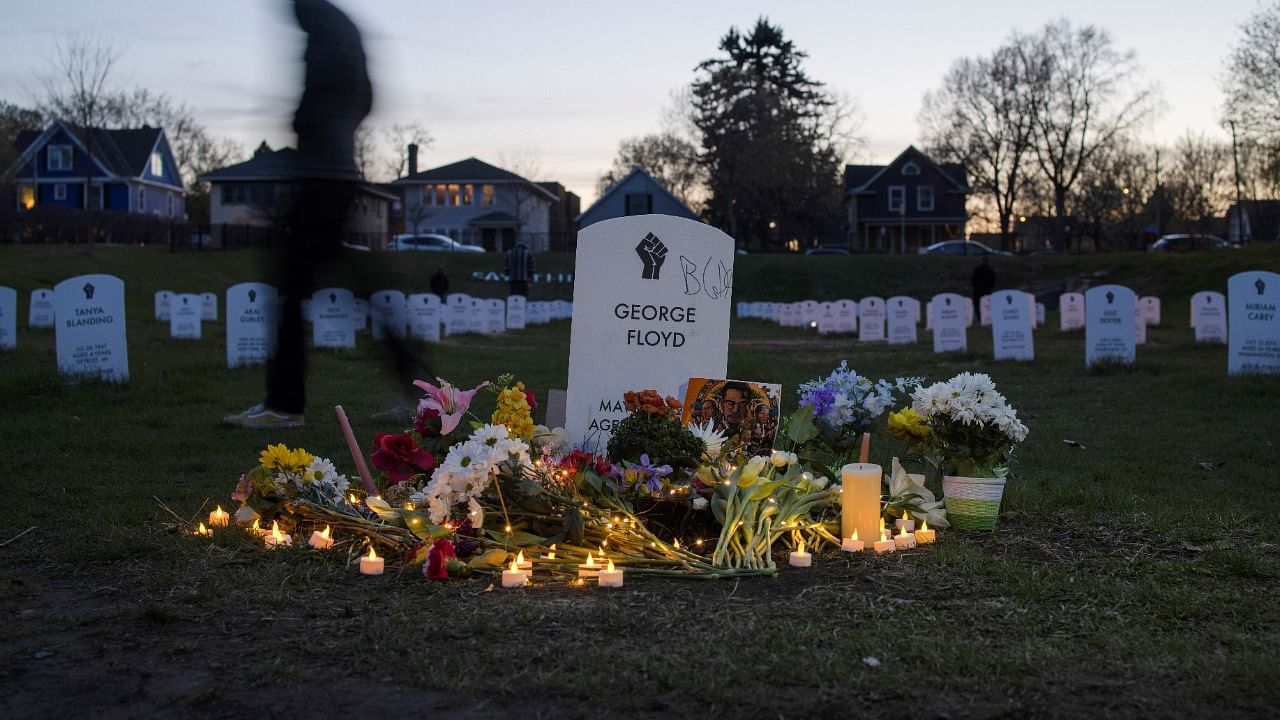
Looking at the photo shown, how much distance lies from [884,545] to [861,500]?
0.23 metres

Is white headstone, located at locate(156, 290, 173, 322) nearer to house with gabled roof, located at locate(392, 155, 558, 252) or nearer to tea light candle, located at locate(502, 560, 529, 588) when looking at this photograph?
tea light candle, located at locate(502, 560, 529, 588)

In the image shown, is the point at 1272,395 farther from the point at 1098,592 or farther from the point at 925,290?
the point at 925,290

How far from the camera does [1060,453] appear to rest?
326 inches

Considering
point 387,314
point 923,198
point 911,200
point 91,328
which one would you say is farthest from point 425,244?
point 387,314

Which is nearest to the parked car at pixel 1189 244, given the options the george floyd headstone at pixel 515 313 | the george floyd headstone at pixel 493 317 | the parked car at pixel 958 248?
the parked car at pixel 958 248

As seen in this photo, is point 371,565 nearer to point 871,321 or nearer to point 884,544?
point 884,544

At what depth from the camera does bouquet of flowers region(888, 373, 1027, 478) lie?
212 inches

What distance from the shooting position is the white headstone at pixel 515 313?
29.8 metres

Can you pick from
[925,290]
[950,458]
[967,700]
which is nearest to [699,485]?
[950,458]

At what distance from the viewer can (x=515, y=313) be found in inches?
1180

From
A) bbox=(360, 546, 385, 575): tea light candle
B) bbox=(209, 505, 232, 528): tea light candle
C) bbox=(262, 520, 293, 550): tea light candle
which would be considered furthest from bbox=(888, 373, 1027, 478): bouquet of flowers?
bbox=(209, 505, 232, 528): tea light candle

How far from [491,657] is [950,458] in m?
2.95

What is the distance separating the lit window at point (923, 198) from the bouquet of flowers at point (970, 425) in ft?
247

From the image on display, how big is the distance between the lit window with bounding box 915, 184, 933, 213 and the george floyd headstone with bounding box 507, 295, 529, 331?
53445 millimetres
